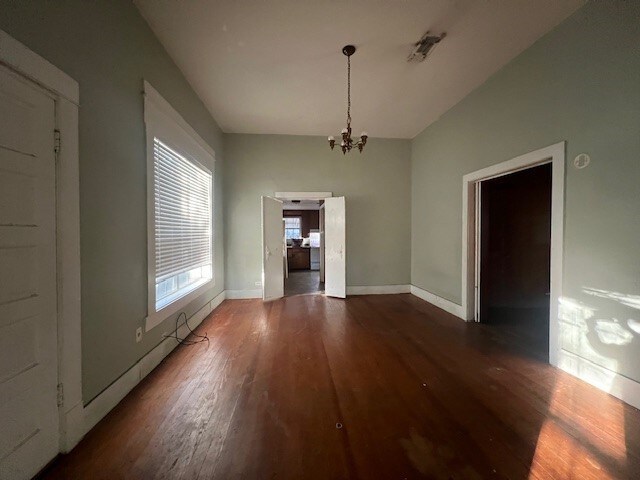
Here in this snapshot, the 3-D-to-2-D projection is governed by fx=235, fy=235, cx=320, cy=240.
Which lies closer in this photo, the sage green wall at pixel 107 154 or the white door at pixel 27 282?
the white door at pixel 27 282

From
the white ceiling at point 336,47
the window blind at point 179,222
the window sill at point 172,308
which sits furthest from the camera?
the window blind at point 179,222

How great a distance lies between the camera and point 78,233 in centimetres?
137

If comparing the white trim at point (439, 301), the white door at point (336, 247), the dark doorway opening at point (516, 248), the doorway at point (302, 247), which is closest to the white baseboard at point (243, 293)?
the doorway at point (302, 247)

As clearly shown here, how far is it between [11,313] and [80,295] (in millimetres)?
310

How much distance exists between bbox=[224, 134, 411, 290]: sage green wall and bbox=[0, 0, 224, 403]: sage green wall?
2211 mm

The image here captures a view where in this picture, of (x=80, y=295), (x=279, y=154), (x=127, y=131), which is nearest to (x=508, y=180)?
(x=279, y=154)

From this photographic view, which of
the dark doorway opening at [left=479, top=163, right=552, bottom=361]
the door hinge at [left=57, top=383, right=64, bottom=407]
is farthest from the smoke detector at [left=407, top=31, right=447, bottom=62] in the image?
the door hinge at [left=57, top=383, right=64, bottom=407]

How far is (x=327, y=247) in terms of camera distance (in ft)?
15.2

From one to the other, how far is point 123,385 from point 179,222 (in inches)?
64.3

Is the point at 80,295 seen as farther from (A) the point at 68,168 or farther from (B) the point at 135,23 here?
(B) the point at 135,23

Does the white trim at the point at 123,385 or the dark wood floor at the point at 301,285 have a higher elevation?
the white trim at the point at 123,385

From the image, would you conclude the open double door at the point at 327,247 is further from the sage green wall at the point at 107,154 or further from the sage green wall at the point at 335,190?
the sage green wall at the point at 107,154

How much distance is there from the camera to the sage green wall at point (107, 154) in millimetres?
1299

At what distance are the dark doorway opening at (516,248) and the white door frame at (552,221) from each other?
0.12m
